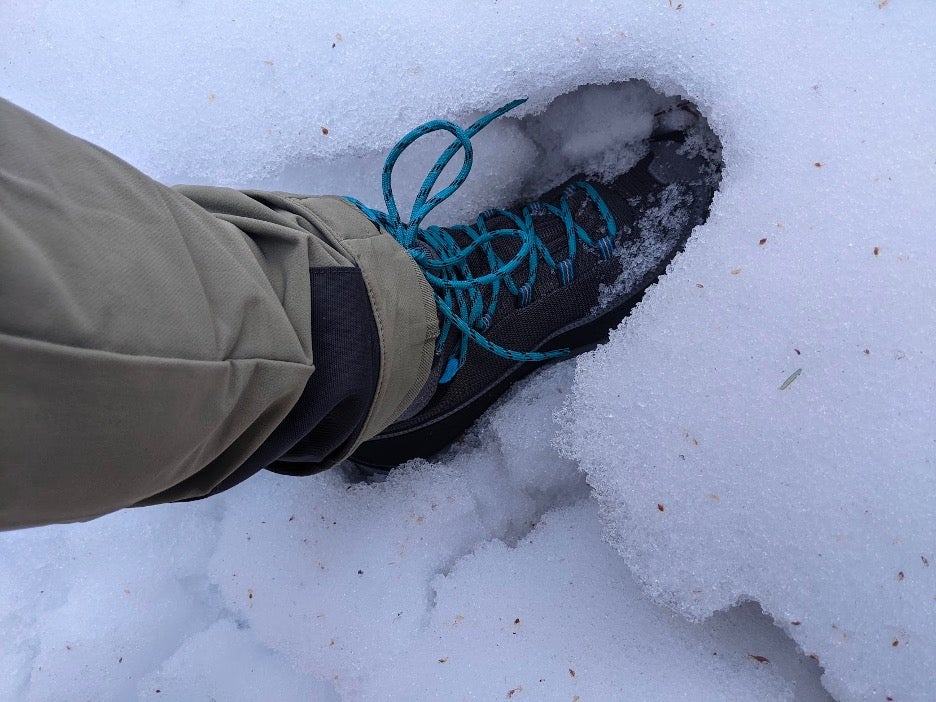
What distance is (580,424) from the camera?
783 mm

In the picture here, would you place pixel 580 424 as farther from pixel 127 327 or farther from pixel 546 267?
pixel 127 327

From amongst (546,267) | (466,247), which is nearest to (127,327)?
(466,247)

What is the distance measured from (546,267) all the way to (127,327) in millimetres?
598

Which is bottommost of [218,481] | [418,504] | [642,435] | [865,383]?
[418,504]

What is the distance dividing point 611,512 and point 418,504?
0.90ft

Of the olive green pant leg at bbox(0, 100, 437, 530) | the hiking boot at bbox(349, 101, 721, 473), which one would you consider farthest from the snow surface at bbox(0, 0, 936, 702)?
the olive green pant leg at bbox(0, 100, 437, 530)

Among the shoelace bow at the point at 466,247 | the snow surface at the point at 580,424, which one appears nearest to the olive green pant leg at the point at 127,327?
the shoelace bow at the point at 466,247

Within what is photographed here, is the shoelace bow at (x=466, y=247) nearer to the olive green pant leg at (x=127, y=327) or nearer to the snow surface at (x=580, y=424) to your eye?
the snow surface at (x=580, y=424)

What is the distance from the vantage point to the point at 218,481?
610 millimetres

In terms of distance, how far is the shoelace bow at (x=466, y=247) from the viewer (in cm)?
80

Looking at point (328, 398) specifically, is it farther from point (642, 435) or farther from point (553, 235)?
point (553, 235)

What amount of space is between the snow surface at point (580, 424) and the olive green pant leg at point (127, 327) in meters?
0.35

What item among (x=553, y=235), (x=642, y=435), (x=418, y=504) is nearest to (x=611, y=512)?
(x=642, y=435)

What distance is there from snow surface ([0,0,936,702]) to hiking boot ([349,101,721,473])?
52mm
